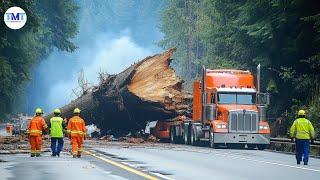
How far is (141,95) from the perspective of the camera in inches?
1529

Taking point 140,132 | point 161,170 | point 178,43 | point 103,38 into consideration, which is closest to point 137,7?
point 103,38

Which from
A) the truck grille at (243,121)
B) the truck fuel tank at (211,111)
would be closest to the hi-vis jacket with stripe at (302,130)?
the truck grille at (243,121)

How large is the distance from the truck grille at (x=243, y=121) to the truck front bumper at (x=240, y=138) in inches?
9.2

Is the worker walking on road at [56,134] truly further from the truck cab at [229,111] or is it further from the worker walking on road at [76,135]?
the truck cab at [229,111]

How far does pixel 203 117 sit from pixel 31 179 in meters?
21.0

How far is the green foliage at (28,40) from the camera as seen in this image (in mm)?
44744

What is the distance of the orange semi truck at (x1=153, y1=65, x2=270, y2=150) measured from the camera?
34344 millimetres

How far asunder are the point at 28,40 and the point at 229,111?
23.6 meters

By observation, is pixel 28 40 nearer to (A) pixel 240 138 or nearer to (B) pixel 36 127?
(A) pixel 240 138

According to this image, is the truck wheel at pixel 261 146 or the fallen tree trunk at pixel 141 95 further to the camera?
the fallen tree trunk at pixel 141 95

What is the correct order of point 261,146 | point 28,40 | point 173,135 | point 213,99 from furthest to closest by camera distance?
point 28,40 → point 173,135 → point 213,99 → point 261,146

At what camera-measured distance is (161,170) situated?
19156 millimetres

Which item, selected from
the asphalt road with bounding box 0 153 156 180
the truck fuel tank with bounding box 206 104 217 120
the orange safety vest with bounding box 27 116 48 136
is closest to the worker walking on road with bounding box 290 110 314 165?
the asphalt road with bounding box 0 153 156 180

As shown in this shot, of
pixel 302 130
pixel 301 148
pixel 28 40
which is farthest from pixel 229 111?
pixel 28 40
